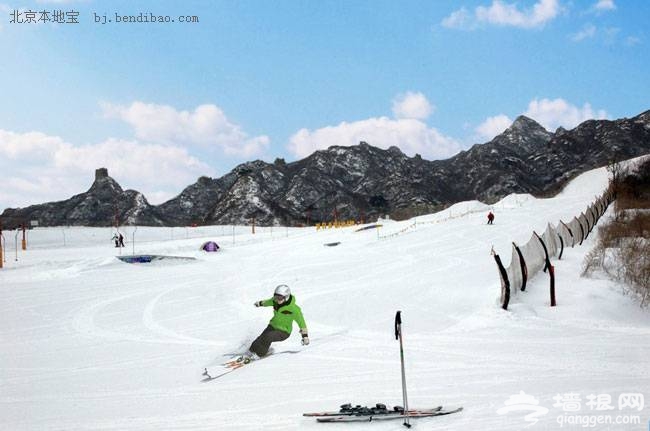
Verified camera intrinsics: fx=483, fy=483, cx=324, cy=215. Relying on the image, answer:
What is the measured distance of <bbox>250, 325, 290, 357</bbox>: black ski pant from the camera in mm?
9188

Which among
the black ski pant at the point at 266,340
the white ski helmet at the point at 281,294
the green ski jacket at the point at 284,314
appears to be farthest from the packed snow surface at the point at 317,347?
the white ski helmet at the point at 281,294

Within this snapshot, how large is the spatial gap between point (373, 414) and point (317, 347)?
400cm

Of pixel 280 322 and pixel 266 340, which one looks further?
pixel 280 322

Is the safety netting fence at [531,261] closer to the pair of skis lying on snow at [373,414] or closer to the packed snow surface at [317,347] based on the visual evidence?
the packed snow surface at [317,347]

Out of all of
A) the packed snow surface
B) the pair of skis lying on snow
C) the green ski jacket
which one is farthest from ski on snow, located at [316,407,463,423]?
the green ski jacket

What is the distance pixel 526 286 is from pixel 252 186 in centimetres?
13231

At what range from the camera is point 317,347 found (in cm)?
943

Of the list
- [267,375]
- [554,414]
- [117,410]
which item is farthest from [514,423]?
[117,410]

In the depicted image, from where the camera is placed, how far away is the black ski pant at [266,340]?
9.19 meters

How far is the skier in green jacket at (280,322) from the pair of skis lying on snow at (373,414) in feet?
12.1

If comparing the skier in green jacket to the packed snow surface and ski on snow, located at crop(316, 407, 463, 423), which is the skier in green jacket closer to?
the packed snow surface

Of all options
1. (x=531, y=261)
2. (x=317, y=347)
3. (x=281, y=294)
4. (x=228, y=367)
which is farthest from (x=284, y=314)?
(x=531, y=261)

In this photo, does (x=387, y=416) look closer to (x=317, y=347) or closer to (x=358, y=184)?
(x=317, y=347)

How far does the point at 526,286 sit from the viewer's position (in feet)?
47.3
